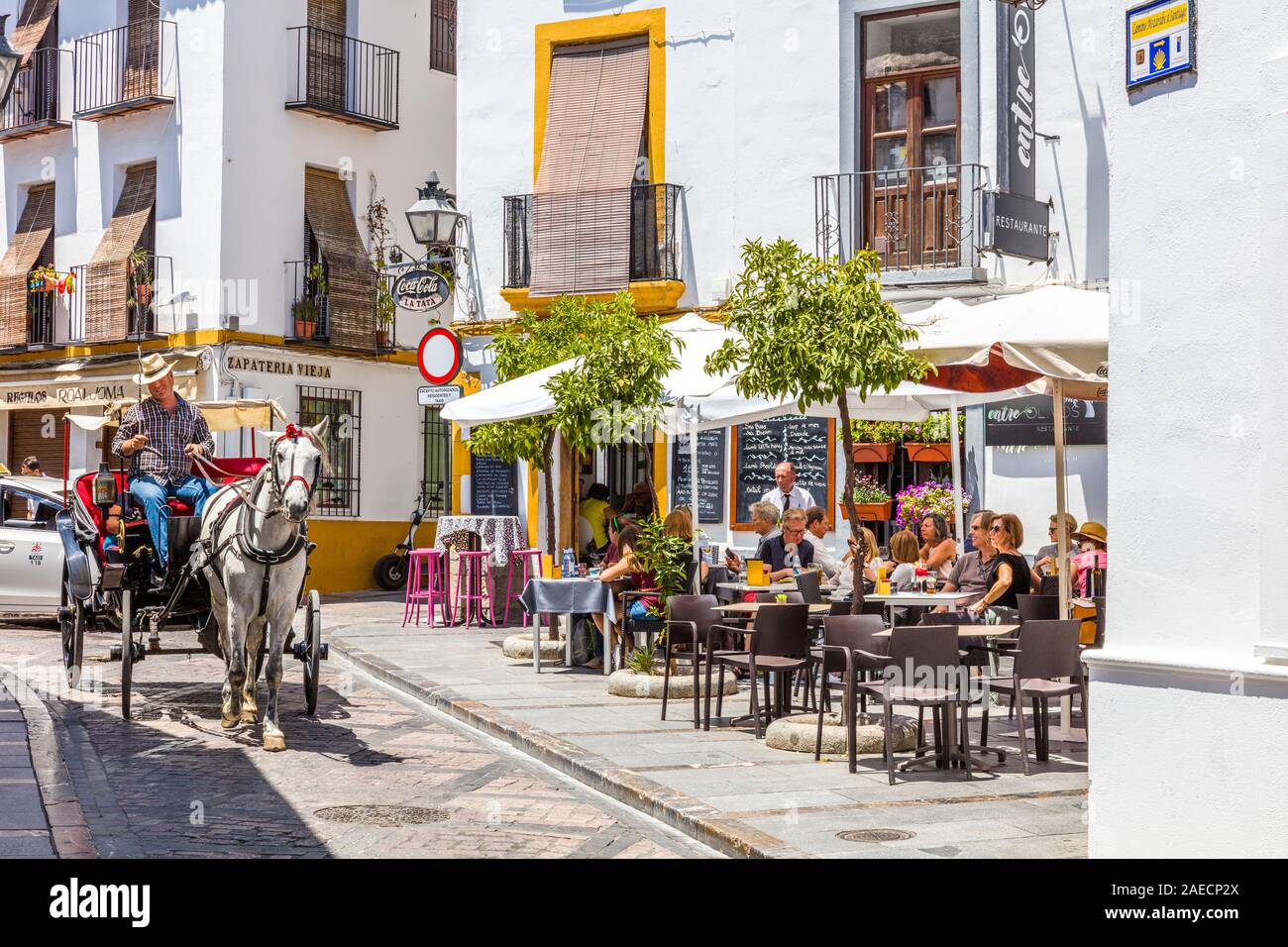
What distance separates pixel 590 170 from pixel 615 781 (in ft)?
39.7

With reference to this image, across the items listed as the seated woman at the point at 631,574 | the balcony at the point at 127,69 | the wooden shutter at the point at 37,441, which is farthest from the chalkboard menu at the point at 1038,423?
the wooden shutter at the point at 37,441

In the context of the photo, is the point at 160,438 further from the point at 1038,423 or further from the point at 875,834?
the point at 1038,423

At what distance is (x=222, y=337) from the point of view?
23.8m

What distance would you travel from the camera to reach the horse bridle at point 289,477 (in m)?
8.95

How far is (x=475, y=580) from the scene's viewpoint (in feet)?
61.6

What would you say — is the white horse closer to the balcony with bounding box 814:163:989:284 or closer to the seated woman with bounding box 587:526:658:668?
the seated woman with bounding box 587:526:658:668

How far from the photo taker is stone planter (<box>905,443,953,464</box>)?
16406 mm

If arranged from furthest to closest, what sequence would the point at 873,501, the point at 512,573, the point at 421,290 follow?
1. the point at 512,573
2. the point at 421,290
3. the point at 873,501

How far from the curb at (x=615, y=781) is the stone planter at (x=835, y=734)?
1.31 metres

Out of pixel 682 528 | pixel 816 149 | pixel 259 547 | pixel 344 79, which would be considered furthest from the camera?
pixel 344 79

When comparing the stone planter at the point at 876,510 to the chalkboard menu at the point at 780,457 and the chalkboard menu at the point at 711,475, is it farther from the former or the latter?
the chalkboard menu at the point at 711,475

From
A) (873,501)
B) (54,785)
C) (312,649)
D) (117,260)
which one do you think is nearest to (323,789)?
(54,785)
